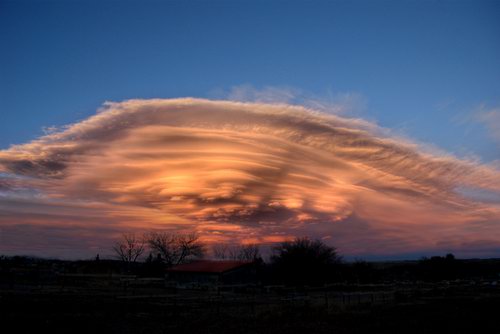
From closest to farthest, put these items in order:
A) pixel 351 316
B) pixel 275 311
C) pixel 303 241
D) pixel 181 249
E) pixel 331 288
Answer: pixel 351 316, pixel 275 311, pixel 331 288, pixel 303 241, pixel 181 249

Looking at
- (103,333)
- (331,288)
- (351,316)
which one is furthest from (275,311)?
(331,288)

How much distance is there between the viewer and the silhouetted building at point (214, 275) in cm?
6875

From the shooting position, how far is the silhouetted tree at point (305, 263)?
66.1 metres

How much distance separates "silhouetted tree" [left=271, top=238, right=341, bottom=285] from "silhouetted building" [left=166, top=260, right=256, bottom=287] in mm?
5425

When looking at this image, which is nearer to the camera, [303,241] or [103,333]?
[103,333]

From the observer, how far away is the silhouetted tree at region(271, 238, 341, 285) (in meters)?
66.1

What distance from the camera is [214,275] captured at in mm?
69062

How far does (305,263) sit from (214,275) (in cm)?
1443

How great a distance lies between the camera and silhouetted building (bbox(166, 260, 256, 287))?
226 feet

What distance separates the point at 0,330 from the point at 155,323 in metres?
8.03

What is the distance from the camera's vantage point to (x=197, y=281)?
71062 mm

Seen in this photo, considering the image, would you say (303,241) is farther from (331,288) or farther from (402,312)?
(402,312)

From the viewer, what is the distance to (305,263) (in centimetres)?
6606

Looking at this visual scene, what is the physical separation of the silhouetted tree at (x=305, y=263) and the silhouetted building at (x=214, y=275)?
5.42 meters
